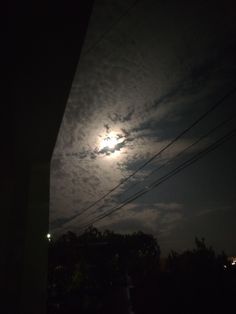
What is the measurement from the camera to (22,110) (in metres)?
2.91

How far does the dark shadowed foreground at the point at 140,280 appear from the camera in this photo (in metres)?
7.84

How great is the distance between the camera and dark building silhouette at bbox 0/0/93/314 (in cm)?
200

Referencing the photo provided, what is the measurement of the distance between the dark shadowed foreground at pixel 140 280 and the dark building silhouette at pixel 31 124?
6130mm

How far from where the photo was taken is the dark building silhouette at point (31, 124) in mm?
2002

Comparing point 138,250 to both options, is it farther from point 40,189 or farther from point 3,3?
point 3,3

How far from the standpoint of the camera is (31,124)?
10.2ft

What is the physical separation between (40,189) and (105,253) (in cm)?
1795

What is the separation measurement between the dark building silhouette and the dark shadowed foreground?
20.1 ft

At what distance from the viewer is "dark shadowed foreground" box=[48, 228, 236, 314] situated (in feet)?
25.7

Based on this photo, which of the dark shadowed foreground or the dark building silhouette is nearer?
the dark building silhouette

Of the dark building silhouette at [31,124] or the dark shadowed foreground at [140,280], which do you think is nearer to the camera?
the dark building silhouette at [31,124]

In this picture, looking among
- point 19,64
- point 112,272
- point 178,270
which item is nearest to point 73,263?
point 112,272

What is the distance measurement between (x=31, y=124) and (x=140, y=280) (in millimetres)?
9295

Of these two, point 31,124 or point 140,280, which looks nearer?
point 31,124
